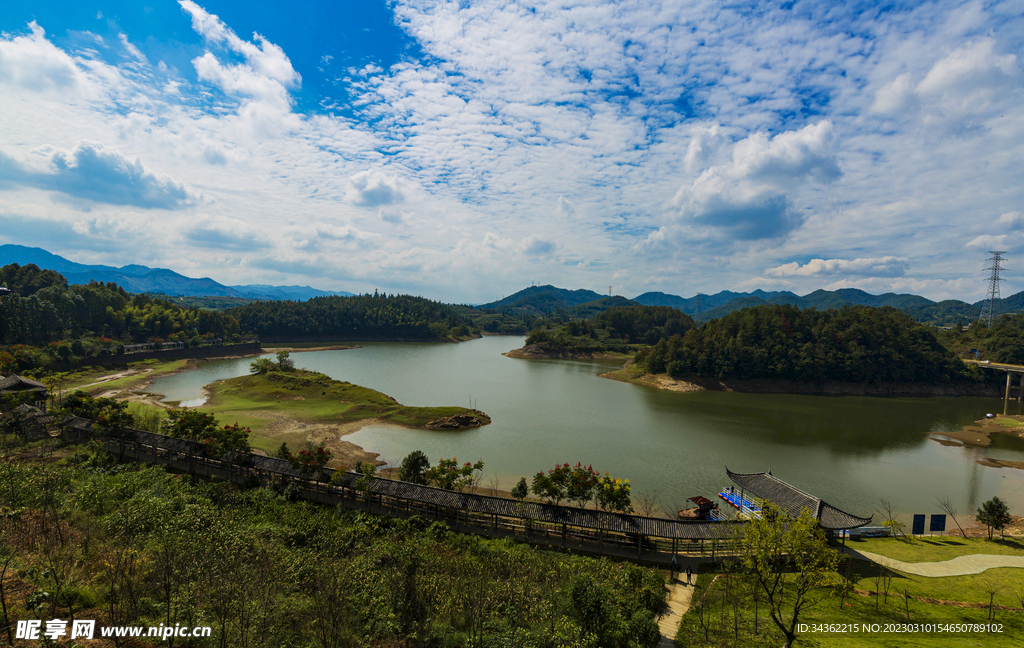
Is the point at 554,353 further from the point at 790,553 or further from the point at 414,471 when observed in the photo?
the point at 790,553

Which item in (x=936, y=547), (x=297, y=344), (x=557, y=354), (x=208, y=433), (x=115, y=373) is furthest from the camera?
(x=297, y=344)

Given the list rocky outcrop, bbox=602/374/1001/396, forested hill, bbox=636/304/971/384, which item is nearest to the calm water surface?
rocky outcrop, bbox=602/374/1001/396

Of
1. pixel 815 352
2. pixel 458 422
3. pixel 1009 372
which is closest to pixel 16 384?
pixel 458 422

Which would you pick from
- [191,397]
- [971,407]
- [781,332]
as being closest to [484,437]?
[191,397]

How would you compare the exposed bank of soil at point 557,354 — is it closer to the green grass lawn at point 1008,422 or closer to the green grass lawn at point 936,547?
the green grass lawn at point 1008,422

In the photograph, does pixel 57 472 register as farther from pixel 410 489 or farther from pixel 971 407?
pixel 971 407

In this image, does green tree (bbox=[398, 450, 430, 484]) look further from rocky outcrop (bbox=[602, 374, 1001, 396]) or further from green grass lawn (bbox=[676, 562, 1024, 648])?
rocky outcrop (bbox=[602, 374, 1001, 396])

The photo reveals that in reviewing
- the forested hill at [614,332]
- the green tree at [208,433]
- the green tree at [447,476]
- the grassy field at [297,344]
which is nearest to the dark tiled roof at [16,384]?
the green tree at [208,433]
